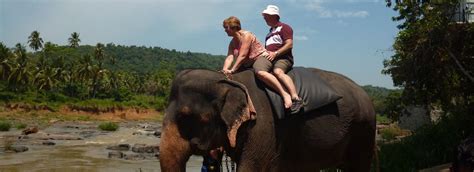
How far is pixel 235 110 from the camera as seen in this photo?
397cm

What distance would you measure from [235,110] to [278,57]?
793mm

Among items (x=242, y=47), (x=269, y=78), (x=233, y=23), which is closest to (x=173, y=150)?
(x=269, y=78)

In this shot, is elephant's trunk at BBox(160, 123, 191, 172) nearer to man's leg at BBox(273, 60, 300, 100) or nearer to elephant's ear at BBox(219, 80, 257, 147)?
elephant's ear at BBox(219, 80, 257, 147)

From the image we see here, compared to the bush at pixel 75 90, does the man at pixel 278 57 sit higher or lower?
higher

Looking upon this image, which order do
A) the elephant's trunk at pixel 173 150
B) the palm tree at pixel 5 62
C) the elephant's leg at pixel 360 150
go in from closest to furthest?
the elephant's trunk at pixel 173 150 → the elephant's leg at pixel 360 150 → the palm tree at pixel 5 62

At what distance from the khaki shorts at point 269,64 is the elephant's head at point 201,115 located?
339mm

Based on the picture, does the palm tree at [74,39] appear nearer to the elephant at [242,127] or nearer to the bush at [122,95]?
the bush at [122,95]

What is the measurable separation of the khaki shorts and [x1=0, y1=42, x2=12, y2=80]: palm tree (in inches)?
2549

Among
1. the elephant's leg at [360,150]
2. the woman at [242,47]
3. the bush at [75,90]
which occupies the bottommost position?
the bush at [75,90]

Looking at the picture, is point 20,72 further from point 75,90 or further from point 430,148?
point 430,148

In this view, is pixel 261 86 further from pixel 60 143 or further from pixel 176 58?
pixel 176 58

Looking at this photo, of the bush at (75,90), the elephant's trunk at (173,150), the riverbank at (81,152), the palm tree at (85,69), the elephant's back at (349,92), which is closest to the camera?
the elephant's trunk at (173,150)

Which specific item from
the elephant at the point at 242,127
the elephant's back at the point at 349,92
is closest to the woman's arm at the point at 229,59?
the elephant at the point at 242,127

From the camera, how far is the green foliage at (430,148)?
11383mm
